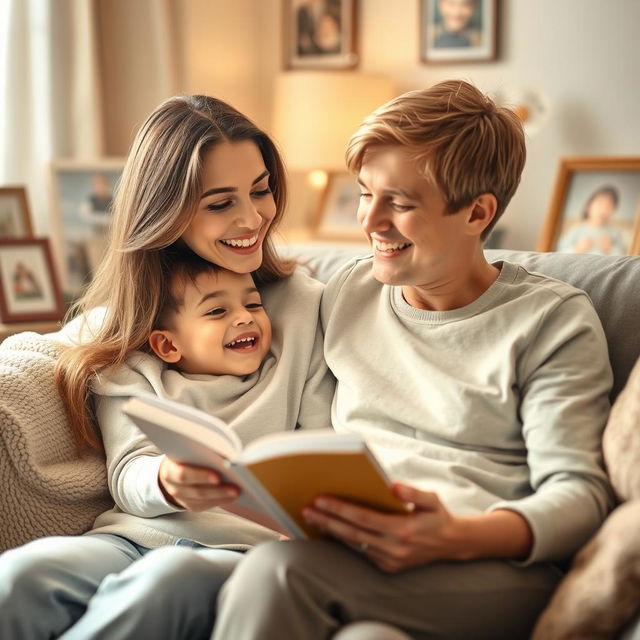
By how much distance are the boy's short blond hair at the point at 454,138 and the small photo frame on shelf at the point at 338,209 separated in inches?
88.2

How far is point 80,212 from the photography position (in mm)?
3541

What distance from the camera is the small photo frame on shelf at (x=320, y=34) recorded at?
3881mm

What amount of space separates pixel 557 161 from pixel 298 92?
0.97 m

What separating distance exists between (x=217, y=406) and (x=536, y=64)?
7.44 ft

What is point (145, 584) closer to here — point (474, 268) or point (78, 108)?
point (474, 268)

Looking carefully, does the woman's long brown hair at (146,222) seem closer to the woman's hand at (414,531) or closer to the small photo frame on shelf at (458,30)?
the woman's hand at (414,531)

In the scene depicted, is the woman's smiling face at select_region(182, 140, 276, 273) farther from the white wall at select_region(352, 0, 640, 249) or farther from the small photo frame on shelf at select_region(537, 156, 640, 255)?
the white wall at select_region(352, 0, 640, 249)

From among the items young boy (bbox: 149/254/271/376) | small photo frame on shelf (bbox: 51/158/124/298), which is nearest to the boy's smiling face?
young boy (bbox: 149/254/271/376)

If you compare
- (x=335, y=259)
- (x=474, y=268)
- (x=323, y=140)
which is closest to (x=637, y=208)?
(x=323, y=140)

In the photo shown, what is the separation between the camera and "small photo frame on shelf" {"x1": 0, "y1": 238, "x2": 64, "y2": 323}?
3.04m

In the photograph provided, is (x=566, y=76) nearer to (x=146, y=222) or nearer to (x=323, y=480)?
(x=146, y=222)

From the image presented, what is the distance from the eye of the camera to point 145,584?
1.32m

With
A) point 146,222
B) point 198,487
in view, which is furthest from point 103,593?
point 146,222

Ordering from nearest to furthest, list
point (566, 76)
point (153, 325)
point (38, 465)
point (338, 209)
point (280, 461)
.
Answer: point (280, 461), point (38, 465), point (153, 325), point (566, 76), point (338, 209)
